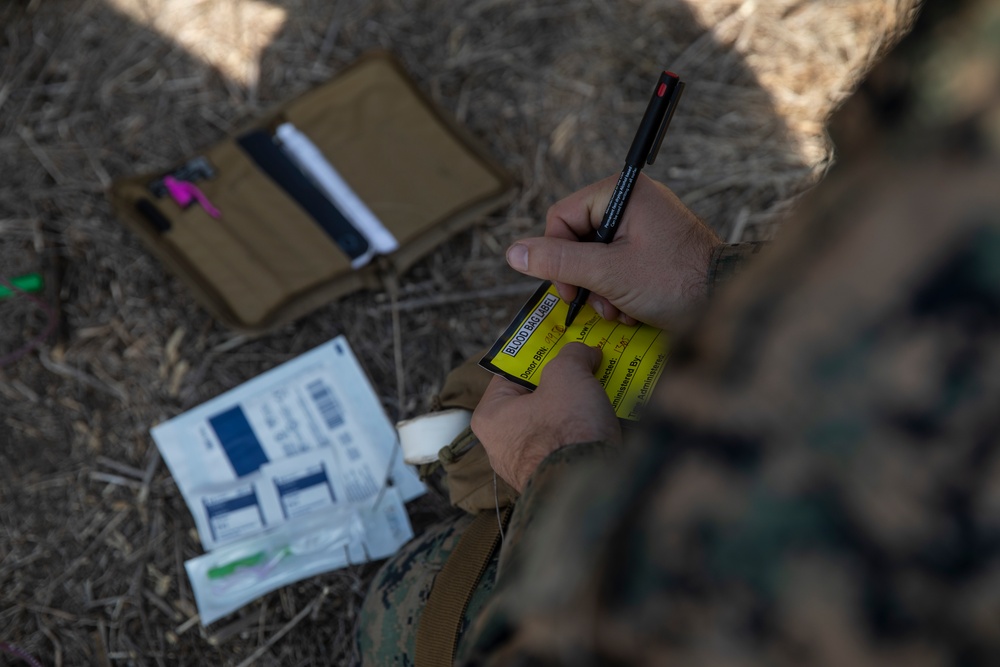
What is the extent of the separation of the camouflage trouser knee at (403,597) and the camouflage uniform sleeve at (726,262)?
0.61m

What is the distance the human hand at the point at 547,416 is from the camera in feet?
2.82

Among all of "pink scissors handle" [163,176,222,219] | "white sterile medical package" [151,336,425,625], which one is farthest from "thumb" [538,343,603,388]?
"pink scissors handle" [163,176,222,219]

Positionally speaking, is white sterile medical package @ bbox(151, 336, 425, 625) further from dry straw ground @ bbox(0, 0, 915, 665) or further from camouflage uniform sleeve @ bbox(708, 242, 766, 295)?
camouflage uniform sleeve @ bbox(708, 242, 766, 295)

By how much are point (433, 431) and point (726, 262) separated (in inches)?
22.6

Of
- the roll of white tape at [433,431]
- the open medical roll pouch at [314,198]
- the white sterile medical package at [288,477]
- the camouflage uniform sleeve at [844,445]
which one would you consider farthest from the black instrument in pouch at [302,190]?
the camouflage uniform sleeve at [844,445]

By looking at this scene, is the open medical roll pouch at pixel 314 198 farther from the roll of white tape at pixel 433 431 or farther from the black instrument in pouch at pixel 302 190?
the roll of white tape at pixel 433 431

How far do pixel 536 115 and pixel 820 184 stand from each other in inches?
71.6

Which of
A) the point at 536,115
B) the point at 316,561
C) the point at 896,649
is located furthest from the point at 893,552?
the point at 536,115

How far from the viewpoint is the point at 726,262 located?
1119 mm

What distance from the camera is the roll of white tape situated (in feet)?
4.06

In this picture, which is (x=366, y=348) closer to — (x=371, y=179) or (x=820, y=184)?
(x=371, y=179)

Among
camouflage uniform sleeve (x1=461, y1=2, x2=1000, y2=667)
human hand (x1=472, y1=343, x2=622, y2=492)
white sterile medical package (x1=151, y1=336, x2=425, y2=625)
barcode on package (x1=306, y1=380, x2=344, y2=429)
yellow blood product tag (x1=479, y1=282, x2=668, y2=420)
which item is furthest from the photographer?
barcode on package (x1=306, y1=380, x2=344, y2=429)

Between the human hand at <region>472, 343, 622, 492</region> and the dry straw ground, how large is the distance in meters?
0.81

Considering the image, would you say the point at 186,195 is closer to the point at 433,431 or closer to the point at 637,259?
the point at 433,431
